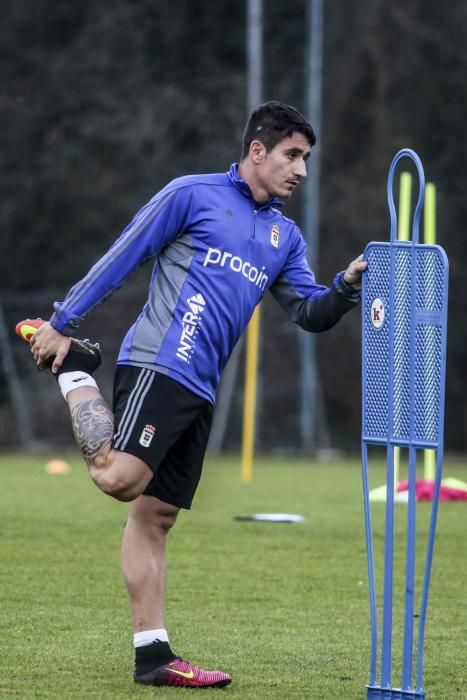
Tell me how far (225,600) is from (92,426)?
207 cm

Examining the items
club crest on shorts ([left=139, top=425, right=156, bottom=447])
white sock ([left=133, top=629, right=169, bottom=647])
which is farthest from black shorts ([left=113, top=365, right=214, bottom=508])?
white sock ([left=133, top=629, right=169, bottom=647])

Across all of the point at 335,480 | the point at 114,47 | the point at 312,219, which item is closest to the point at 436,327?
the point at 335,480

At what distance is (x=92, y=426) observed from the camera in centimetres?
457

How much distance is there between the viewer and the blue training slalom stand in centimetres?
402

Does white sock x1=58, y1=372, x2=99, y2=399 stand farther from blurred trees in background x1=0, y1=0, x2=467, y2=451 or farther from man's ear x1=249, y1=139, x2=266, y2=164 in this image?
blurred trees in background x1=0, y1=0, x2=467, y2=451

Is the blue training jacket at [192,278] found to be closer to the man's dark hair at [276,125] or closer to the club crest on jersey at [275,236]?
the club crest on jersey at [275,236]

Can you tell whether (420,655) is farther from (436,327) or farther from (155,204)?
(155,204)

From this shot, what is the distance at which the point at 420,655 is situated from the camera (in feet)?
13.5

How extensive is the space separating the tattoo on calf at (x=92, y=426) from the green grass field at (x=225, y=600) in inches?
29.8

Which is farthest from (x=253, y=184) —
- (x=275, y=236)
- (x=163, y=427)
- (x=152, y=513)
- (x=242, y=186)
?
(x=152, y=513)

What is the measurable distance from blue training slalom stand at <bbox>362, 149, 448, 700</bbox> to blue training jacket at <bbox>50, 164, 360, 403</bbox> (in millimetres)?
597

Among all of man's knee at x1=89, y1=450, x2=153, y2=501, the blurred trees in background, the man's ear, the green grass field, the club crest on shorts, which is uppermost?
the blurred trees in background

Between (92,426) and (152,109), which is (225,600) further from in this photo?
(152,109)

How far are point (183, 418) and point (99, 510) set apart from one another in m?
5.74
